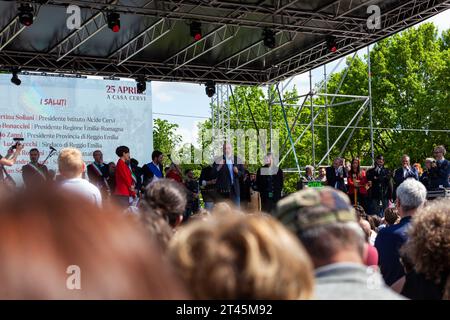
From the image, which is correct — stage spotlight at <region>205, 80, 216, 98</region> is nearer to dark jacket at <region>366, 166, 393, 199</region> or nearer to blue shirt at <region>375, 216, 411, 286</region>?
dark jacket at <region>366, 166, 393, 199</region>

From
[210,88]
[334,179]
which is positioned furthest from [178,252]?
[210,88]

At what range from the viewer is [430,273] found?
290cm

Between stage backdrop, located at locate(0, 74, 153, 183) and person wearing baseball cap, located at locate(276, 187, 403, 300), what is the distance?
13202 mm

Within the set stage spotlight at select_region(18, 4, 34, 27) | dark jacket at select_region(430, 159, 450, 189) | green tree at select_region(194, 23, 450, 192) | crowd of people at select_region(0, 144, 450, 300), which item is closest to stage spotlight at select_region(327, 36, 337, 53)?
dark jacket at select_region(430, 159, 450, 189)

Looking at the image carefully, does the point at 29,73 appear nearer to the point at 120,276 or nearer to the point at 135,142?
the point at 135,142

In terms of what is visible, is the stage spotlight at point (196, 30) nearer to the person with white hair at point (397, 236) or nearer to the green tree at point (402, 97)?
the person with white hair at point (397, 236)

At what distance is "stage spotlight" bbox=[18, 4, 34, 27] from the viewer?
11039 millimetres

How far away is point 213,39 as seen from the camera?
14.5m

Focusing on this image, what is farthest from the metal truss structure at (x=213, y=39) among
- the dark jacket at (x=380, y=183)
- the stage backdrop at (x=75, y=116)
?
the dark jacket at (x=380, y=183)

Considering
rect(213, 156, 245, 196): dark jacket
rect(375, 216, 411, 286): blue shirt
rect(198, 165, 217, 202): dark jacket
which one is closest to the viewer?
rect(375, 216, 411, 286): blue shirt

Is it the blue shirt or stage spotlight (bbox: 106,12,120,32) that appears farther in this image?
stage spotlight (bbox: 106,12,120,32)

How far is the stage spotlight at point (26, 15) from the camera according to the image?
11039 millimetres

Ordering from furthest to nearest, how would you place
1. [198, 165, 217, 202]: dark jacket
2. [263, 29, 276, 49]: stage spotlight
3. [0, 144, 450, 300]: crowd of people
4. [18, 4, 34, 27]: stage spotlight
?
[263, 29, 276, 49]: stage spotlight
[198, 165, 217, 202]: dark jacket
[18, 4, 34, 27]: stage spotlight
[0, 144, 450, 300]: crowd of people
